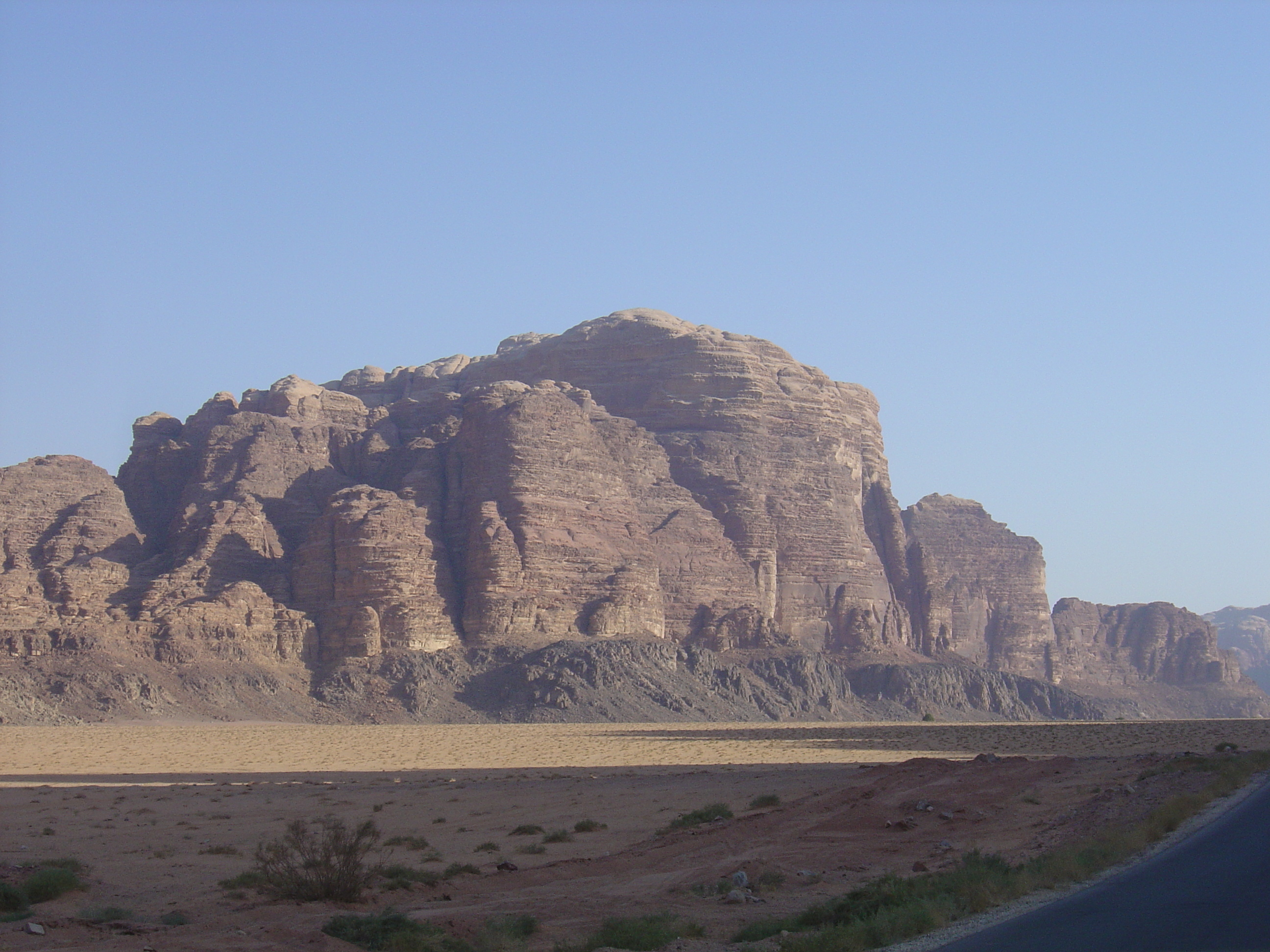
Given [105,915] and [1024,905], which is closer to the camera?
[1024,905]

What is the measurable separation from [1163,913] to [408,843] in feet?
54.8

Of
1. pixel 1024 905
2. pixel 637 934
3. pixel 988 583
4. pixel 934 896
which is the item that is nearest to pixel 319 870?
pixel 637 934

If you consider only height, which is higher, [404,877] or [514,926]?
[514,926]

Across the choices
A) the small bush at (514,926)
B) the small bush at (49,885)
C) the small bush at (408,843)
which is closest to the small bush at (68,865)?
the small bush at (49,885)

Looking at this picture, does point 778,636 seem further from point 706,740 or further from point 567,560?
point 706,740

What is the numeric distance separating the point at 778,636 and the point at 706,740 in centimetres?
5243

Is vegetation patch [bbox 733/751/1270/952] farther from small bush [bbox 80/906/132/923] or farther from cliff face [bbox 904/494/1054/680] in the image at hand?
cliff face [bbox 904/494/1054/680]

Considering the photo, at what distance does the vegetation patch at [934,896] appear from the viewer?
1587cm

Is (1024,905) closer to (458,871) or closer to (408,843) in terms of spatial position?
(458,871)

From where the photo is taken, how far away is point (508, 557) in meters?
112

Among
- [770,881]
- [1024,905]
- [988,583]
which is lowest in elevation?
[770,881]

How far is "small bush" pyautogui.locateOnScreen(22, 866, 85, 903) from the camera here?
68.5 feet

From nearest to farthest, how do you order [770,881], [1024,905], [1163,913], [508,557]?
[1163,913] < [1024,905] < [770,881] < [508,557]

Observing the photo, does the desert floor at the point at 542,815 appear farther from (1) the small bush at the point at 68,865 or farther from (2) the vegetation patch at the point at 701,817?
(2) the vegetation patch at the point at 701,817
